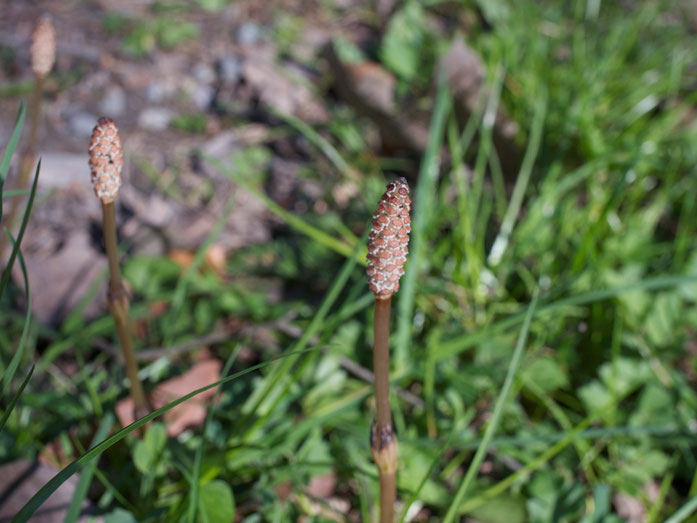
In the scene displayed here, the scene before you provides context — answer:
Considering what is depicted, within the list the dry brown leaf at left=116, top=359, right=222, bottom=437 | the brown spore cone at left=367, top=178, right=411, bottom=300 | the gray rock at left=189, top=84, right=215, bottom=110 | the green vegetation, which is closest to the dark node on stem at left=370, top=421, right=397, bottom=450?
the green vegetation

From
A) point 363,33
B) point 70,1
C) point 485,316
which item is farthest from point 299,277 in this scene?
point 70,1

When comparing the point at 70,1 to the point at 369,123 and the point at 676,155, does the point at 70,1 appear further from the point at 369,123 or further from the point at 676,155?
the point at 676,155

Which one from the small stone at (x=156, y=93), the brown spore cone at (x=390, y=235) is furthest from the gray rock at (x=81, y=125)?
the brown spore cone at (x=390, y=235)

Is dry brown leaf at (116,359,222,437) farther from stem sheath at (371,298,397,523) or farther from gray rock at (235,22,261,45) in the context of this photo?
gray rock at (235,22,261,45)

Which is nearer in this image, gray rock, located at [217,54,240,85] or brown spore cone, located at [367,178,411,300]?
brown spore cone, located at [367,178,411,300]

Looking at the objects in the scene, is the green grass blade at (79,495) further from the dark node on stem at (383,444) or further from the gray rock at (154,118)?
the gray rock at (154,118)
